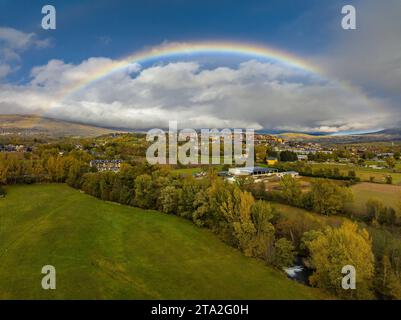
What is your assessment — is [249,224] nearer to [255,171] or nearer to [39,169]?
[255,171]

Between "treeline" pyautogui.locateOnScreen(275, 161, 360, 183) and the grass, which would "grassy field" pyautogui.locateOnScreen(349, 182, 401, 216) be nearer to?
the grass

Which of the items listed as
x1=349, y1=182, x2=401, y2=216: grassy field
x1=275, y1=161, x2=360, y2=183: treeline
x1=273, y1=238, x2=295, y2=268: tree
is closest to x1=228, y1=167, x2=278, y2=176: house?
x1=275, y1=161, x2=360, y2=183: treeline

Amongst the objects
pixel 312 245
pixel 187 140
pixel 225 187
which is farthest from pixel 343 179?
pixel 187 140

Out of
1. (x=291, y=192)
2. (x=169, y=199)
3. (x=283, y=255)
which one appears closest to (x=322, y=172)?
(x=291, y=192)

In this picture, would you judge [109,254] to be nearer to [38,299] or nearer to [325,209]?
[38,299]

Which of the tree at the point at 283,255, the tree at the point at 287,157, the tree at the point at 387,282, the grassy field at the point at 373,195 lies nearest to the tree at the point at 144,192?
the tree at the point at 283,255

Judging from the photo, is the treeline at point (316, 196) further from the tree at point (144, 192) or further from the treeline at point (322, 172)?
the treeline at point (322, 172)
